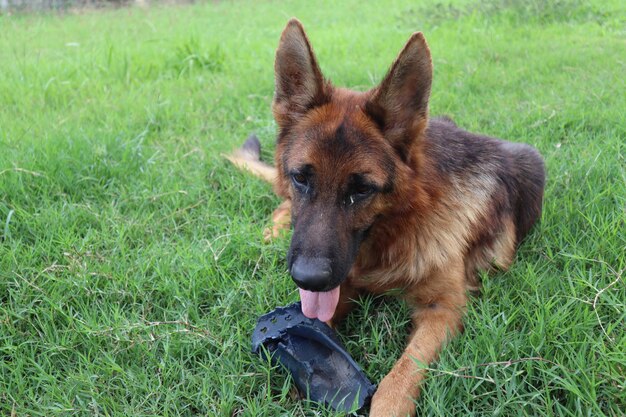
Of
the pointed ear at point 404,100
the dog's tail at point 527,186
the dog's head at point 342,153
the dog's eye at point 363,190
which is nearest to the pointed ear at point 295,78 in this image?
the dog's head at point 342,153

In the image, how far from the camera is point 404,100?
8.59 ft

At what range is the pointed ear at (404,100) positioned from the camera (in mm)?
2523

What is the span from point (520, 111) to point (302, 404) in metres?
3.81

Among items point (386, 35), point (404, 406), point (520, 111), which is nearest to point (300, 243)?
point (404, 406)

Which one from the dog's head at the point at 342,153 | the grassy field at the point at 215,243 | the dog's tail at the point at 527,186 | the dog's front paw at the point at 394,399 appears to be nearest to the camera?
the dog's front paw at the point at 394,399

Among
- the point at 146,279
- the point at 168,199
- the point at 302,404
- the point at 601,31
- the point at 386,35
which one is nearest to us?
the point at 302,404

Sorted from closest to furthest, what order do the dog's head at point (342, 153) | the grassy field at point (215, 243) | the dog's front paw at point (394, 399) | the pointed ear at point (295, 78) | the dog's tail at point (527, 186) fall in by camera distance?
the dog's front paw at point (394, 399), the grassy field at point (215, 243), the dog's head at point (342, 153), the pointed ear at point (295, 78), the dog's tail at point (527, 186)

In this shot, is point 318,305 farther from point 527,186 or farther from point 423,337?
point 527,186

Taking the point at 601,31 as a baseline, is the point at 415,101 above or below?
above

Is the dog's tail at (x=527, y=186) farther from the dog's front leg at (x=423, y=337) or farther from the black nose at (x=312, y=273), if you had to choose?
the black nose at (x=312, y=273)

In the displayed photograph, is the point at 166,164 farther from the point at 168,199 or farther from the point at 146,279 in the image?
the point at 146,279

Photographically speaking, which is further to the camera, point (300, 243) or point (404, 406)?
point (300, 243)

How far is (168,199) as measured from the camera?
3873 millimetres

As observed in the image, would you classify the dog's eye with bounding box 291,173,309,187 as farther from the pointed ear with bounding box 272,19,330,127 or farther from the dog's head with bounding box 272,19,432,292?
the pointed ear with bounding box 272,19,330,127
